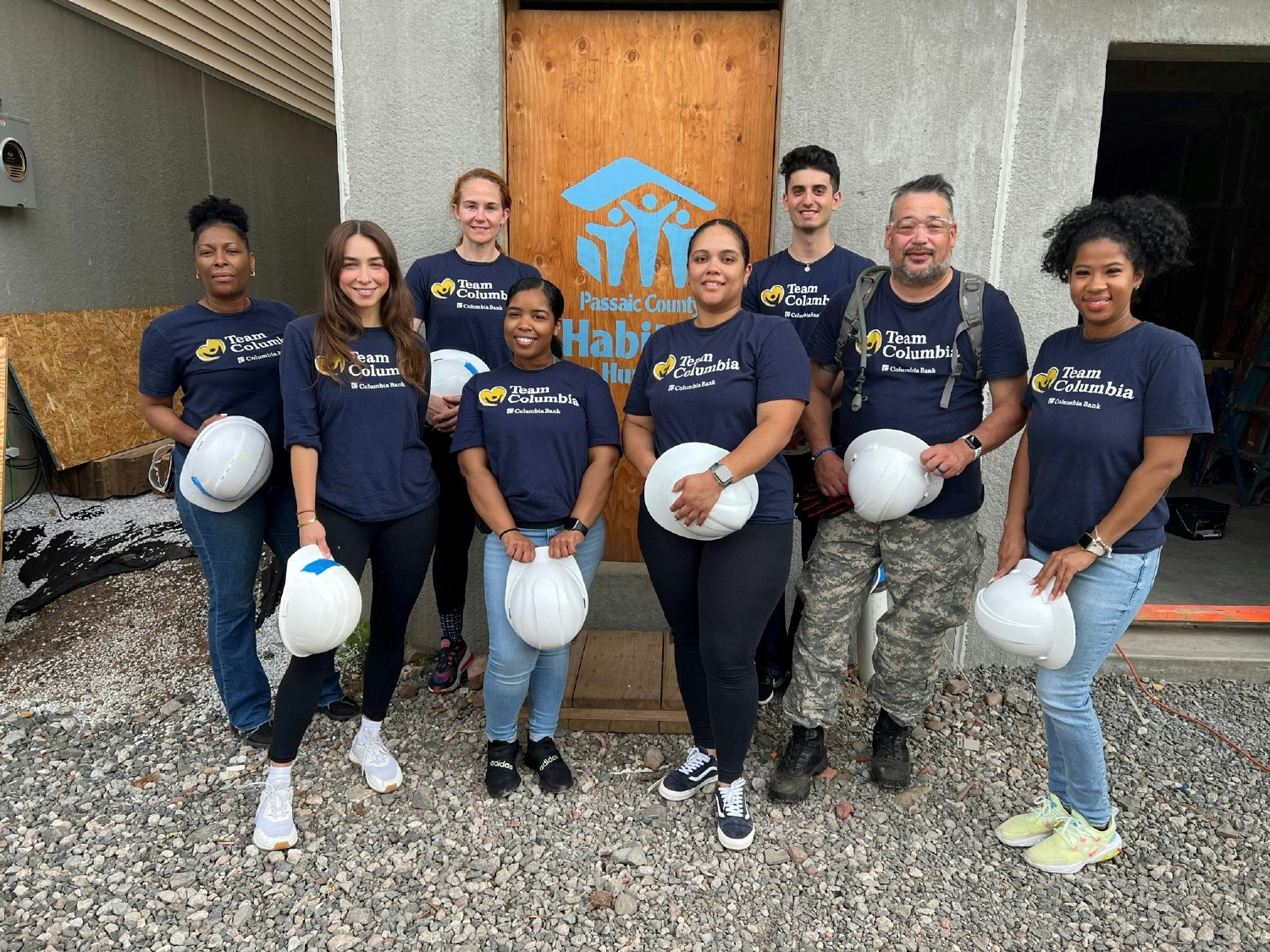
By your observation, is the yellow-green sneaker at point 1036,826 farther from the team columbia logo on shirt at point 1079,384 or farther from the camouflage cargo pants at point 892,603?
the team columbia logo on shirt at point 1079,384

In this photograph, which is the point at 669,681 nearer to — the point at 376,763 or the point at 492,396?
the point at 376,763

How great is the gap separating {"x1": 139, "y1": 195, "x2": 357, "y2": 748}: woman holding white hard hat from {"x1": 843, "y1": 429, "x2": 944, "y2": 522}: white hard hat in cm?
193

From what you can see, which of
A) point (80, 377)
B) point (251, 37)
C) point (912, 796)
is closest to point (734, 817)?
point (912, 796)

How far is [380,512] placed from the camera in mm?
2688

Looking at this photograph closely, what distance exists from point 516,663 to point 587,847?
2.06 ft

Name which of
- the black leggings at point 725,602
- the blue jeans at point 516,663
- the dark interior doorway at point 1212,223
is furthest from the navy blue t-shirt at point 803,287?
the dark interior doorway at point 1212,223

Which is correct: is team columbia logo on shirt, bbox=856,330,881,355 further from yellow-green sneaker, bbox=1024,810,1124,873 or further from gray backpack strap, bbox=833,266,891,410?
yellow-green sneaker, bbox=1024,810,1124,873

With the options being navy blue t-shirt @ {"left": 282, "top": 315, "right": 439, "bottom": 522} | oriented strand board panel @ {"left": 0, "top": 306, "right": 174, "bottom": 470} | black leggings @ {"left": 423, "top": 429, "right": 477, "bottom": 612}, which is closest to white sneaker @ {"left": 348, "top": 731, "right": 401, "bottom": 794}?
black leggings @ {"left": 423, "top": 429, "right": 477, "bottom": 612}

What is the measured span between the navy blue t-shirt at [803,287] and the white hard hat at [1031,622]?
3.65 ft

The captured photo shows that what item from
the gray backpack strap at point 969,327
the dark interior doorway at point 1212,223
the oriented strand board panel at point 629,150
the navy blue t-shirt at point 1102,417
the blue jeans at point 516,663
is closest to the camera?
the navy blue t-shirt at point 1102,417

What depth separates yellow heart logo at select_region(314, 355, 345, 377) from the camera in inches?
103

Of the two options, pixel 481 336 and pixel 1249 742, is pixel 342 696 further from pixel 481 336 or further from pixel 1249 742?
pixel 1249 742

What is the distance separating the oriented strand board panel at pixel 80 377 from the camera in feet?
17.9

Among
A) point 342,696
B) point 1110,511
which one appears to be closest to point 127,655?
point 342,696
